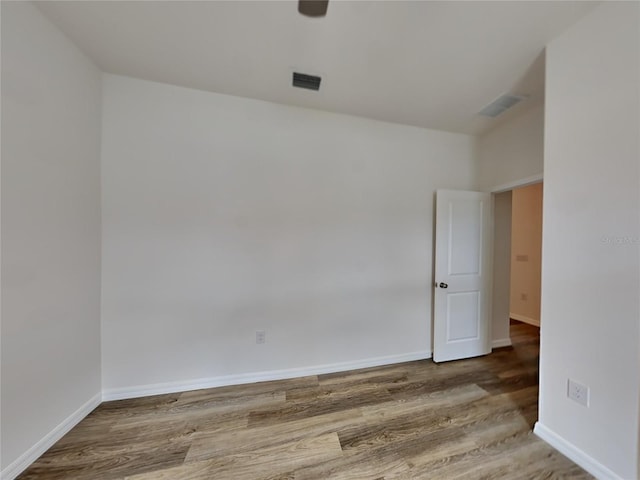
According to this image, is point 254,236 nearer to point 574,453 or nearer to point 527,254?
point 574,453

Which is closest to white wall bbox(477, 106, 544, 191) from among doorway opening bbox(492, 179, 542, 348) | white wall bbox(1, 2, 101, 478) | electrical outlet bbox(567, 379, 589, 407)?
doorway opening bbox(492, 179, 542, 348)

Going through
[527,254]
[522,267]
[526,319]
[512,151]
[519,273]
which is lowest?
[526,319]

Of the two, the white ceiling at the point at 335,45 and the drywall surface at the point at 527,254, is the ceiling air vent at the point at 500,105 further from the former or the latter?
the drywall surface at the point at 527,254

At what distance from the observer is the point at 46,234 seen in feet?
4.56

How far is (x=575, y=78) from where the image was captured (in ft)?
4.47

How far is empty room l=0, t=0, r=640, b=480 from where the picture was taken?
125 cm

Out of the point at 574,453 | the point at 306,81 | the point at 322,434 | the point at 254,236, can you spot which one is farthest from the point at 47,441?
the point at 574,453

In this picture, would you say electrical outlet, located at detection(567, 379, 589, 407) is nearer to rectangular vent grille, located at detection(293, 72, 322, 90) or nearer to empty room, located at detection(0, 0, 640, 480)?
empty room, located at detection(0, 0, 640, 480)

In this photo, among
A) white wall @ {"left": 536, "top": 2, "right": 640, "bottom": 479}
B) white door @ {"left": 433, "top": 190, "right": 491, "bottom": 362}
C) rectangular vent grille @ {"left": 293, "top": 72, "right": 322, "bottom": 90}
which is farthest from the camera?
white door @ {"left": 433, "top": 190, "right": 491, "bottom": 362}

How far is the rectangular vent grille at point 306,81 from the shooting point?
1.83 metres

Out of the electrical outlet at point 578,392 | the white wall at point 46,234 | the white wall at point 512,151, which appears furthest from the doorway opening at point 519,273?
the white wall at point 46,234

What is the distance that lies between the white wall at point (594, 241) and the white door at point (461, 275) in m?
0.97

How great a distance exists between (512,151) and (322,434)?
3157 millimetres

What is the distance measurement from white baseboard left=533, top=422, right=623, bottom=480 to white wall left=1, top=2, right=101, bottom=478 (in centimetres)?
316
